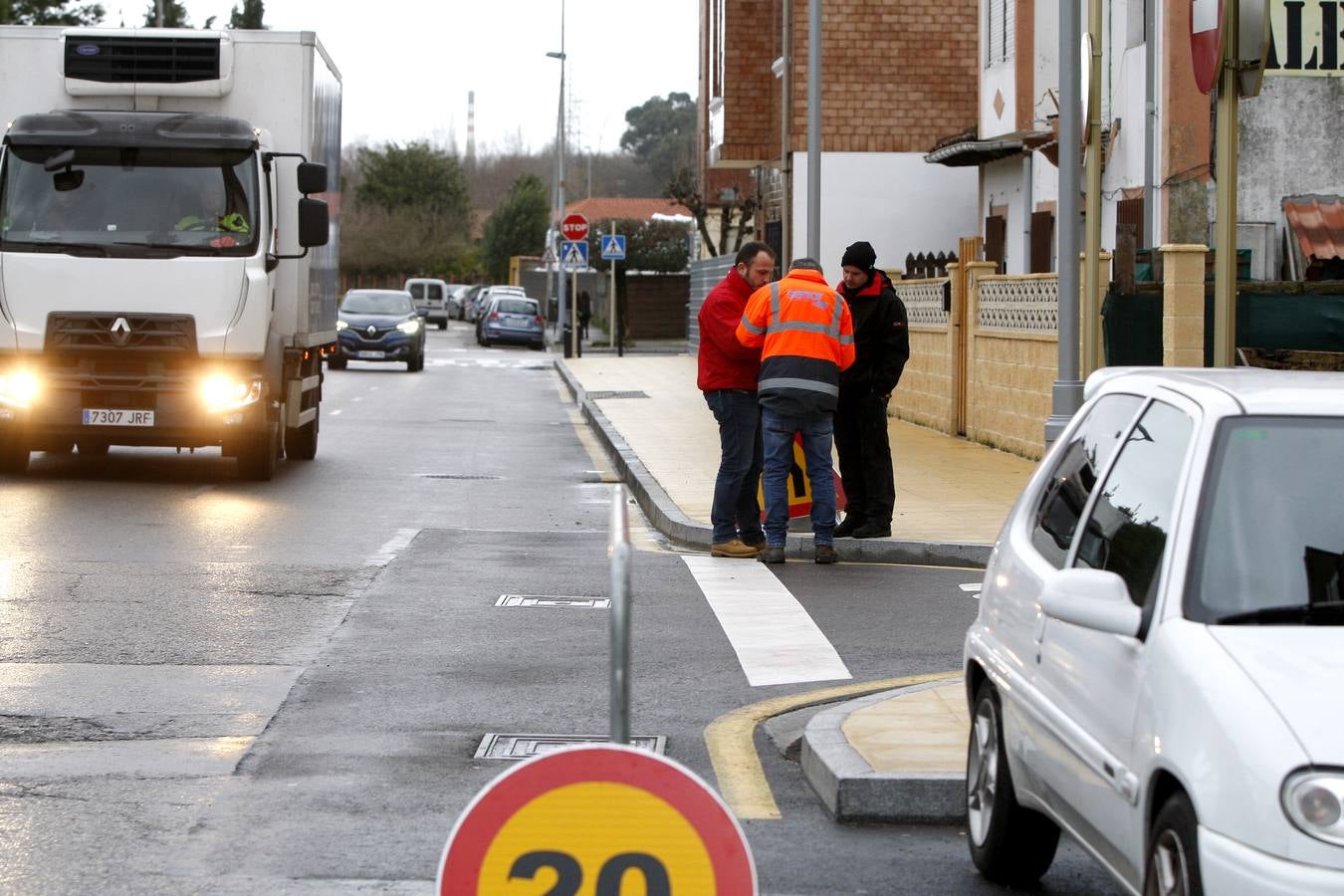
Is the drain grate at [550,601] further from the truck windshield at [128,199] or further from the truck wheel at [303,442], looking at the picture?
the truck wheel at [303,442]

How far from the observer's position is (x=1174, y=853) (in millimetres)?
4047

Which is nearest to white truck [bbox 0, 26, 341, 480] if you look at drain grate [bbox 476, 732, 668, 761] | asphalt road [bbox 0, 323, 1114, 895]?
asphalt road [bbox 0, 323, 1114, 895]

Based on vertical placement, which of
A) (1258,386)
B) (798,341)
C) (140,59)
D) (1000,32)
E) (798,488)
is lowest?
(798,488)

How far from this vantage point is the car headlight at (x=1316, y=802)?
3635 mm

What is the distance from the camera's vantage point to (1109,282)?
1723 cm

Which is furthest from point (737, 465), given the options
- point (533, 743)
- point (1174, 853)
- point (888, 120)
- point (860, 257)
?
point (888, 120)

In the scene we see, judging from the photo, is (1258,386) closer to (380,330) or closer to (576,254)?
(380,330)

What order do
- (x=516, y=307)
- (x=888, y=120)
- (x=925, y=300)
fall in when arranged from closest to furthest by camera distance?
(x=925, y=300)
(x=888, y=120)
(x=516, y=307)

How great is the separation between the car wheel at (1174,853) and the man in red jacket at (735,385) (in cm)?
811

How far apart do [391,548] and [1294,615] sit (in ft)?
30.6

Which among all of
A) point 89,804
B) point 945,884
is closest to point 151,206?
point 89,804

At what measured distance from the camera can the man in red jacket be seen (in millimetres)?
12250

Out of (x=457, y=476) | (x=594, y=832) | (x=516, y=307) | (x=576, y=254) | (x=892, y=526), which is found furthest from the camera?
(x=516, y=307)

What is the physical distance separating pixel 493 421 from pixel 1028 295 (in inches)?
377
